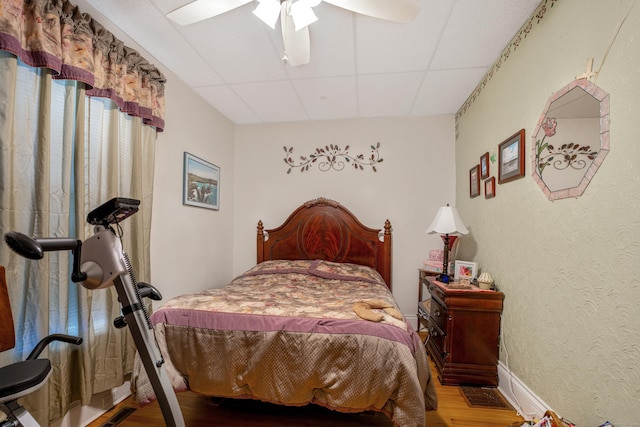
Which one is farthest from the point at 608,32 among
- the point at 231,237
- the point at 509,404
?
the point at 231,237

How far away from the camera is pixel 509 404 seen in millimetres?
2010

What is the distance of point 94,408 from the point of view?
6.04 feet

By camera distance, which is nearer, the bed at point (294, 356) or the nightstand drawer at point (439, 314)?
the bed at point (294, 356)

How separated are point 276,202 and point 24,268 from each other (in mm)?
2608

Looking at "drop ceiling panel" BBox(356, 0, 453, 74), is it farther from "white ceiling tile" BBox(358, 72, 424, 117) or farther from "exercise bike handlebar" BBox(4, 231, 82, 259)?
"exercise bike handlebar" BBox(4, 231, 82, 259)

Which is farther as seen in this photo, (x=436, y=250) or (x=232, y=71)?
(x=436, y=250)

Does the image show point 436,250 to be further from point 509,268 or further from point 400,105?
point 400,105

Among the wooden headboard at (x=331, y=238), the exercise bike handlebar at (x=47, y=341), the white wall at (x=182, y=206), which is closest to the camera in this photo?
the exercise bike handlebar at (x=47, y=341)

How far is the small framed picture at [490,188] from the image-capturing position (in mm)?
2416

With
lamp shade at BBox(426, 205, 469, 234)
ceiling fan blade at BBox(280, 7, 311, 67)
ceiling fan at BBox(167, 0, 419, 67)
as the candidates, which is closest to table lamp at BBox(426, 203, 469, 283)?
lamp shade at BBox(426, 205, 469, 234)

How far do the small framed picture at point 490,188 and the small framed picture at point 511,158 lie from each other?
0.34 ft

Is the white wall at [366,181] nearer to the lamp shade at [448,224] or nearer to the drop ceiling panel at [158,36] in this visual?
the lamp shade at [448,224]

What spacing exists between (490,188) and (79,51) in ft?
9.97

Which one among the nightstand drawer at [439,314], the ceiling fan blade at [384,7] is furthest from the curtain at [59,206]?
the nightstand drawer at [439,314]
